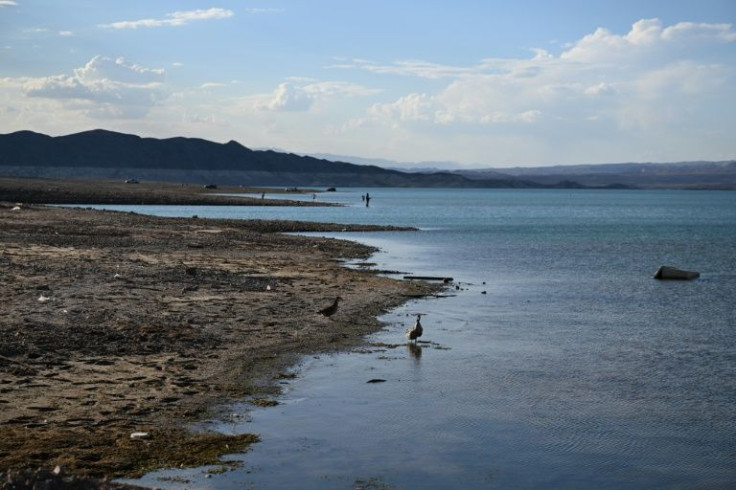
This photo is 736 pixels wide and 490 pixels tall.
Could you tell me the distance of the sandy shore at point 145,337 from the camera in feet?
36.5

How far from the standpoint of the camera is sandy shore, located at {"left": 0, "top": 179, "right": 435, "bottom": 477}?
438 inches

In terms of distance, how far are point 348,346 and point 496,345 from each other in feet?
12.0

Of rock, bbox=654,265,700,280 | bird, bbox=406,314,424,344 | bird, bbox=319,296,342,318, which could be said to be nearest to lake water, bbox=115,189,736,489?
bird, bbox=406,314,424,344

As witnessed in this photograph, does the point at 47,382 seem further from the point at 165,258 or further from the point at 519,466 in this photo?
the point at 165,258

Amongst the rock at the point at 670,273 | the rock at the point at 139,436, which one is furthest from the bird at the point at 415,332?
the rock at the point at 670,273

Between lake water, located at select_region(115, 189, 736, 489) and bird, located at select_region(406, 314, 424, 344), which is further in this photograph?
bird, located at select_region(406, 314, 424, 344)

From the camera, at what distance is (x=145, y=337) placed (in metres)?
17.1

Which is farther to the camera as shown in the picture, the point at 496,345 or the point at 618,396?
the point at 496,345

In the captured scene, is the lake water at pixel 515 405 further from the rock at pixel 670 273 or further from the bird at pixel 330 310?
the rock at pixel 670 273

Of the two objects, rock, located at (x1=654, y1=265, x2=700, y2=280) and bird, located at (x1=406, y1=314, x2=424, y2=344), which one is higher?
bird, located at (x1=406, y1=314, x2=424, y2=344)

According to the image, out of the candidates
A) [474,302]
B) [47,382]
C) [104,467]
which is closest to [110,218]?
[474,302]

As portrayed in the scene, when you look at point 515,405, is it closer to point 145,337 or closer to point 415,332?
point 415,332

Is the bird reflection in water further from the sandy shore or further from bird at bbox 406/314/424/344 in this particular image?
the sandy shore

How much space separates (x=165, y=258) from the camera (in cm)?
3186
